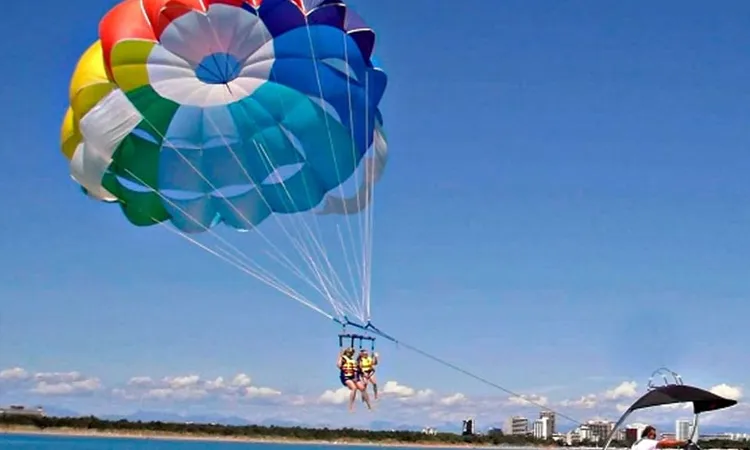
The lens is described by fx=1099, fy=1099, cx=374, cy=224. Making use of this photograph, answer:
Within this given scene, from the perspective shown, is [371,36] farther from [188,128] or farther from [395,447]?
[395,447]

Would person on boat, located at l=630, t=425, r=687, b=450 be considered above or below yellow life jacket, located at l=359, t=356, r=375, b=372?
below

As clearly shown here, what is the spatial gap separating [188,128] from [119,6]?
200 cm

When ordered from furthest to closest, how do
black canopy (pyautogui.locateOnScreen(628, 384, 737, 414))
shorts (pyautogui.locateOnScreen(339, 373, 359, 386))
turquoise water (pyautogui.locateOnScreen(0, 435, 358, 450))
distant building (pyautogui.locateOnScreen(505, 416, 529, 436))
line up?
1. distant building (pyautogui.locateOnScreen(505, 416, 529, 436))
2. turquoise water (pyautogui.locateOnScreen(0, 435, 358, 450))
3. shorts (pyautogui.locateOnScreen(339, 373, 359, 386))
4. black canopy (pyautogui.locateOnScreen(628, 384, 737, 414))

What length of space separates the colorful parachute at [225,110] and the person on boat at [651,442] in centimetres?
660

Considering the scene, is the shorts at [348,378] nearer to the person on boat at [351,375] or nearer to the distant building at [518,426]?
the person on boat at [351,375]

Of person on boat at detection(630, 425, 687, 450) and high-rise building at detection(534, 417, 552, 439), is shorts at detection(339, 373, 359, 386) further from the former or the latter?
high-rise building at detection(534, 417, 552, 439)

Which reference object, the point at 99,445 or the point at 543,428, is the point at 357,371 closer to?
the point at 99,445

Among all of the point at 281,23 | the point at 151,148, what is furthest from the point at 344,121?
Result: the point at 151,148

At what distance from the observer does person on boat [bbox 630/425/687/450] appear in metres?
10.6

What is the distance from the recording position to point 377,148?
16672 mm

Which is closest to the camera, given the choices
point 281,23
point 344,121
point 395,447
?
point 281,23

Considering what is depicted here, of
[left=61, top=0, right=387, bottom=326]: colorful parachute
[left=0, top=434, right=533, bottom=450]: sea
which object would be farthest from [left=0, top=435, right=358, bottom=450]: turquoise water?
[left=61, top=0, right=387, bottom=326]: colorful parachute

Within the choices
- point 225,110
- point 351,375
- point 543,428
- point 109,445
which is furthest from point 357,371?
point 543,428

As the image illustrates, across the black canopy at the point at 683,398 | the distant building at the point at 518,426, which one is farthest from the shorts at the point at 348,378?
the distant building at the point at 518,426
